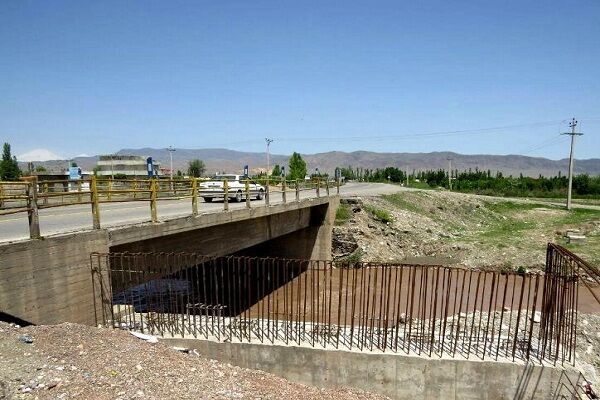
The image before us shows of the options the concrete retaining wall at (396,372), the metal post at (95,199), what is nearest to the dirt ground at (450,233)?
the concrete retaining wall at (396,372)

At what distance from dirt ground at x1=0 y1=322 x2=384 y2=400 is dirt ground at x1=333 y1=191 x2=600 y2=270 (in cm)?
2017

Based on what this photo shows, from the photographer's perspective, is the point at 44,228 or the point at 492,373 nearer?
the point at 492,373

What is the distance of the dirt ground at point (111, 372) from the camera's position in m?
7.53

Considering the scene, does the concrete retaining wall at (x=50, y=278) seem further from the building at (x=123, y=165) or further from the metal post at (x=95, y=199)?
the building at (x=123, y=165)

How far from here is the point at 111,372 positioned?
8336 millimetres

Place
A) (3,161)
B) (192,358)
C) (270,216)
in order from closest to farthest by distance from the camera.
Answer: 1. (192,358)
2. (270,216)
3. (3,161)

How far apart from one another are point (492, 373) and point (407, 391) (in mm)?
2049

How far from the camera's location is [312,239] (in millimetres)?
28391

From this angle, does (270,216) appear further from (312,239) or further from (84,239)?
(84,239)

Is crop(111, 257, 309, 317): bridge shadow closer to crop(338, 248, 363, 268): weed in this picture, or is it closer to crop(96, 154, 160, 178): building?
crop(338, 248, 363, 268): weed

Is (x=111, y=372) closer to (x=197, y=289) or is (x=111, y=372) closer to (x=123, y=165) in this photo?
A: (x=197, y=289)

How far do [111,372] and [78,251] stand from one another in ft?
11.4

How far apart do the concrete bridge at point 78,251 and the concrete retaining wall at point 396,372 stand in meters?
2.91

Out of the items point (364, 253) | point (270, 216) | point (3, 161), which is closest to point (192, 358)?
point (270, 216)
